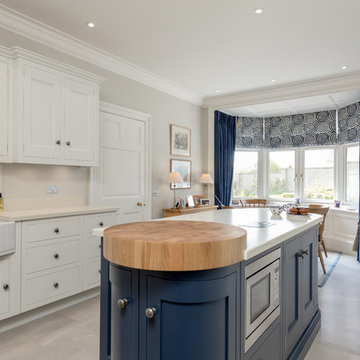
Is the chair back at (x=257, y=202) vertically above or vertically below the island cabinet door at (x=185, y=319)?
above

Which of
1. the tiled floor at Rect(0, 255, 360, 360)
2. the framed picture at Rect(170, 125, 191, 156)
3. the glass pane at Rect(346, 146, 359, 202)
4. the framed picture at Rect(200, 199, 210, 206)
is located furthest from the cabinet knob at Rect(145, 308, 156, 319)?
the glass pane at Rect(346, 146, 359, 202)

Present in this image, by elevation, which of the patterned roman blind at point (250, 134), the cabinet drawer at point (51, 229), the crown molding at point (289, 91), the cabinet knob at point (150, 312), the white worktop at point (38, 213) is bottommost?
the cabinet knob at point (150, 312)

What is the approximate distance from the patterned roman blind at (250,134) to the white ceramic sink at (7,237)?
16.5 ft

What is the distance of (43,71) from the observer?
2844 millimetres

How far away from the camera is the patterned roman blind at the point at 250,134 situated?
257 inches

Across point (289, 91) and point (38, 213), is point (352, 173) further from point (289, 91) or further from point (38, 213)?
point (38, 213)

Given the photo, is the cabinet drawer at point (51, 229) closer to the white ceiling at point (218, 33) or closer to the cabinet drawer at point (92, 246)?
the cabinet drawer at point (92, 246)

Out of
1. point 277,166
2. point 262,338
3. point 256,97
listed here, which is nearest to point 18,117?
point 262,338

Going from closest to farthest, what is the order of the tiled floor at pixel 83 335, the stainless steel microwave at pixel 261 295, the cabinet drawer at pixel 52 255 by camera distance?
the stainless steel microwave at pixel 261 295 < the tiled floor at pixel 83 335 < the cabinet drawer at pixel 52 255

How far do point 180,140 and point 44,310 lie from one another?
3347 millimetres

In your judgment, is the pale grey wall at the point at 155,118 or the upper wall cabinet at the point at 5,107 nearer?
the upper wall cabinet at the point at 5,107

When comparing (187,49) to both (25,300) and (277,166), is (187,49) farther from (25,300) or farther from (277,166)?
(277,166)

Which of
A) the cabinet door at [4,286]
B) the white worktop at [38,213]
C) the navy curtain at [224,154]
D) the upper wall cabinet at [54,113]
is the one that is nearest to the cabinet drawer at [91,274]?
the white worktop at [38,213]

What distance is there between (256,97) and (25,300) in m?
4.51
